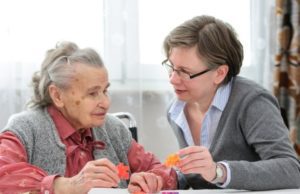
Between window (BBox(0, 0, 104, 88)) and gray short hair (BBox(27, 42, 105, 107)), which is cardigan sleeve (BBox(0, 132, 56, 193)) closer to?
gray short hair (BBox(27, 42, 105, 107))

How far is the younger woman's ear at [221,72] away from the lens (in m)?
Answer: 1.71

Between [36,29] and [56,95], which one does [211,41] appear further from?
[36,29]

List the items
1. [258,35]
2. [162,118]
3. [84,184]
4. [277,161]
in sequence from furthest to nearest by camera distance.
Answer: [258,35] < [162,118] < [277,161] < [84,184]

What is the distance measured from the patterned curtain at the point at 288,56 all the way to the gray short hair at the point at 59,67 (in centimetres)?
136

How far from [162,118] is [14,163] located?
4.19ft

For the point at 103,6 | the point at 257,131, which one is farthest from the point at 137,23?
the point at 257,131

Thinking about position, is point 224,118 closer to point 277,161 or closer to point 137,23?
Answer: point 277,161

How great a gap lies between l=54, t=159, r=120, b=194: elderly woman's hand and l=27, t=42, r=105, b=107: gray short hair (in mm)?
419

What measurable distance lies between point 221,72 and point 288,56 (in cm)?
110

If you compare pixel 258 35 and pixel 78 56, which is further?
pixel 258 35

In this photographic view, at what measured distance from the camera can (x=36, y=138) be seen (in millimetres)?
1514

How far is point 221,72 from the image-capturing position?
1.72 m

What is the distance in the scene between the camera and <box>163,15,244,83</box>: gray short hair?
5.53 ft

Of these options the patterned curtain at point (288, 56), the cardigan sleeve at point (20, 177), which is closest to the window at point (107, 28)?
the patterned curtain at point (288, 56)
